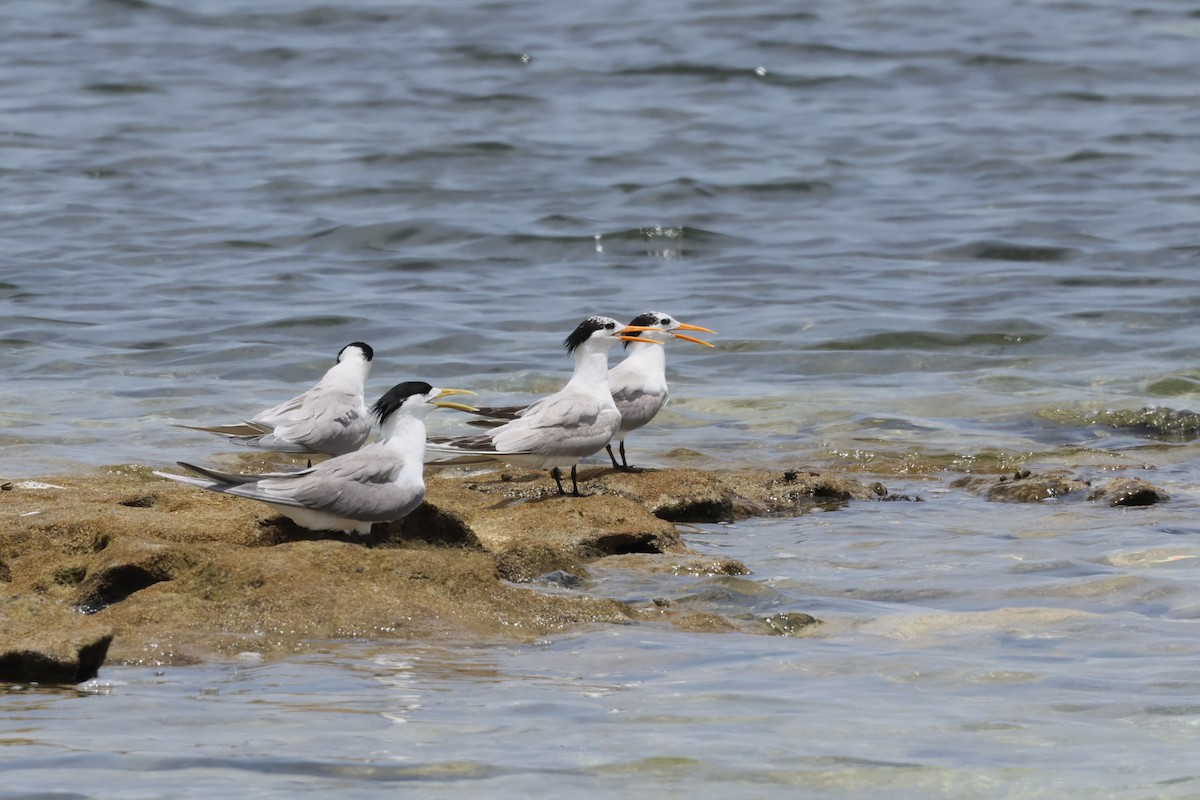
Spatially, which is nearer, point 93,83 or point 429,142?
point 429,142

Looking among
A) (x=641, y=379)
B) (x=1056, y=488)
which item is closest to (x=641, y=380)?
(x=641, y=379)

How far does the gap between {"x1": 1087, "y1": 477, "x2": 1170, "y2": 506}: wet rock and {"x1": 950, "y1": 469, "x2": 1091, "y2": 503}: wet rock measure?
0.18m

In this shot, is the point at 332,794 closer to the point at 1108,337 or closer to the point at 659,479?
the point at 659,479

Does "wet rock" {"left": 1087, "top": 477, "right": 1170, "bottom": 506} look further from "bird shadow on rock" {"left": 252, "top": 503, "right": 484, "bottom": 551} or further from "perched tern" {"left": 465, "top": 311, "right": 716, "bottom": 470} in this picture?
"bird shadow on rock" {"left": 252, "top": 503, "right": 484, "bottom": 551}

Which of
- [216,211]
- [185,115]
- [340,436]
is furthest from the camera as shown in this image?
[185,115]

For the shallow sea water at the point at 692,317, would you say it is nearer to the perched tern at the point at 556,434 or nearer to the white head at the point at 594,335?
the perched tern at the point at 556,434

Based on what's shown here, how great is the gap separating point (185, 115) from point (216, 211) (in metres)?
5.09

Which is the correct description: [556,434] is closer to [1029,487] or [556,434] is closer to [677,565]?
[677,565]

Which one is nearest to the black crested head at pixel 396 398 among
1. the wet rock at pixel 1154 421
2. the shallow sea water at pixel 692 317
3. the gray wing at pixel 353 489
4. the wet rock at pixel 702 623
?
the gray wing at pixel 353 489

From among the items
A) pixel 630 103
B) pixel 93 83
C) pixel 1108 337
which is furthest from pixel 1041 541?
pixel 93 83

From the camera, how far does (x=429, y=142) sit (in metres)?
21.8

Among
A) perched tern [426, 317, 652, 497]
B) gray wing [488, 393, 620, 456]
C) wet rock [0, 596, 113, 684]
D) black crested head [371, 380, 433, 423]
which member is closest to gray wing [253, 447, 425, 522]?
black crested head [371, 380, 433, 423]

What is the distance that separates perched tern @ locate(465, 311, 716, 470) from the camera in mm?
8852

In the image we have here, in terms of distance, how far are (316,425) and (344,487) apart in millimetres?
1631
